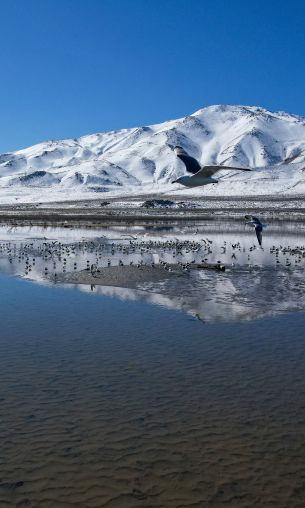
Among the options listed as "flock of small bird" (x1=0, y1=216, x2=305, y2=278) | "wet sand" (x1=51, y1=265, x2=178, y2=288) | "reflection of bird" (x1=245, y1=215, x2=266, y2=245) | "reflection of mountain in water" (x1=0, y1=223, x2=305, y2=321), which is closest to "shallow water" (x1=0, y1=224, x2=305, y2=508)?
"reflection of mountain in water" (x1=0, y1=223, x2=305, y2=321)

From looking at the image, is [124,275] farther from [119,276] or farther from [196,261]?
[196,261]

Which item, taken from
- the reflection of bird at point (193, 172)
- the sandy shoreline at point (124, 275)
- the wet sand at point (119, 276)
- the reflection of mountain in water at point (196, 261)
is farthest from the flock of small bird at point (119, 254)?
the reflection of bird at point (193, 172)

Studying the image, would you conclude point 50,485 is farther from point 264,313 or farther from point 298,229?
point 298,229

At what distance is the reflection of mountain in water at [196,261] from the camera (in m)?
20.5

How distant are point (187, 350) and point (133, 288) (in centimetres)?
983

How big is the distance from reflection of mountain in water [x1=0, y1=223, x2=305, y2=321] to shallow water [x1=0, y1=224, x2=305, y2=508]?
41cm

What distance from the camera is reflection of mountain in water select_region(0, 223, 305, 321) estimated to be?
20531mm

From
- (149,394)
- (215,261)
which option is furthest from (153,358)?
(215,261)

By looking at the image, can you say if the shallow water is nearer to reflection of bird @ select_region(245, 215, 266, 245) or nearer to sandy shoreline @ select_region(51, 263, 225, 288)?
reflection of bird @ select_region(245, 215, 266, 245)

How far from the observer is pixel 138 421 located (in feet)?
32.3

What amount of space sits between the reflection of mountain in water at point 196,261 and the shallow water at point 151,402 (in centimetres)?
41

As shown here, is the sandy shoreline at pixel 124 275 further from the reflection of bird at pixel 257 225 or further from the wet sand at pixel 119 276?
the reflection of bird at pixel 257 225

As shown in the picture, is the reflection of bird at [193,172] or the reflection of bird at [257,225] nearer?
the reflection of bird at [193,172]

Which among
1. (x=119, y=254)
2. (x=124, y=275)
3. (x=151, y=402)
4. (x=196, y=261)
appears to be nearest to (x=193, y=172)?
(x=151, y=402)
